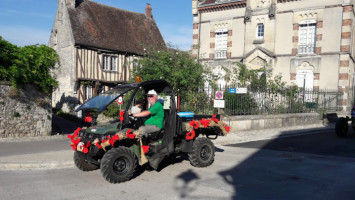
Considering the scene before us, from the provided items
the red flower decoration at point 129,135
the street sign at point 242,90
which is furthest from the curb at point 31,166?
the street sign at point 242,90

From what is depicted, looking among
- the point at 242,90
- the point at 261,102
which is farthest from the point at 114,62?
the point at 242,90

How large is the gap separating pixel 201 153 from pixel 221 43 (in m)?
19.1

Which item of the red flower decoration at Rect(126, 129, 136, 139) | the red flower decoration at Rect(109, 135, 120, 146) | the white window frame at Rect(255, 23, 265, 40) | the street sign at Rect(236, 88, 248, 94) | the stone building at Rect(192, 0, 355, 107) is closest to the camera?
the red flower decoration at Rect(109, 135, 120, 146)

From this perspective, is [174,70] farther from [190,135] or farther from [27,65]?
[190,135]

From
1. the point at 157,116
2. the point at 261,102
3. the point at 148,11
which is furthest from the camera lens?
the point at 148,11

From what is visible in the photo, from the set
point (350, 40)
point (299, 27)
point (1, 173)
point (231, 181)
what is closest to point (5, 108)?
point (1, 173)

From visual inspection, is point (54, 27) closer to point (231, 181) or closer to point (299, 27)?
point (299, 27)

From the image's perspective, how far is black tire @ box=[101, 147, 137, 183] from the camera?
5.63 metres

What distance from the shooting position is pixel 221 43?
25219mm

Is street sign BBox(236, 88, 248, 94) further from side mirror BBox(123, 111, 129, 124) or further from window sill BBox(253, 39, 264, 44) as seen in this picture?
window sill BBox(253, 39, 264, 44)

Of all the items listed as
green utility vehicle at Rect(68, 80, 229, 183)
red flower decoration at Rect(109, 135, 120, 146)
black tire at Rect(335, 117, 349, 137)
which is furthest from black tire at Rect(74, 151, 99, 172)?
black tire at Rect(335, 117, 349, 137)

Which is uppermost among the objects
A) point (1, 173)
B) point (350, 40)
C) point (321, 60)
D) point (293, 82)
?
point (350, 40)

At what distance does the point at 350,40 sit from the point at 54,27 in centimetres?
2278

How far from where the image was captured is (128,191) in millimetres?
5418
